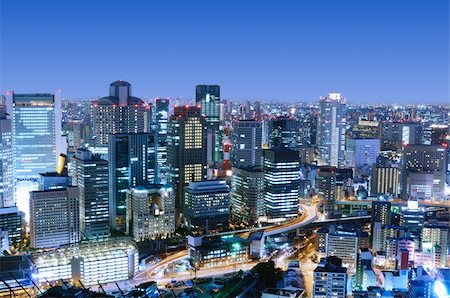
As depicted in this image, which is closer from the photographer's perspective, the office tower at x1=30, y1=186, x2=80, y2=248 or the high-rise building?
the office tower at x1=30, y1=186, x2=80, y2=248

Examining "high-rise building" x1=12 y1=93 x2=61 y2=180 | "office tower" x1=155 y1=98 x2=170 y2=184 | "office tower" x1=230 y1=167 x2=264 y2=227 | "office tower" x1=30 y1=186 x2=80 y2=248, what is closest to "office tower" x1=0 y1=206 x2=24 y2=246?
"office tower" x1=30 y1=186 x2=80 y2=248

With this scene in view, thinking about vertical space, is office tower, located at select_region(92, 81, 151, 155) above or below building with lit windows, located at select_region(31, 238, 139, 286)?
above

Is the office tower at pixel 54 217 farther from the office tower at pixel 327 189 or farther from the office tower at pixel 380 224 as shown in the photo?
the office tower at pixel 327 189

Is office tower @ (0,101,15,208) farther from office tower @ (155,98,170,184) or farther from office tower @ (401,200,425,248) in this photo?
office tower @ (401,200,425,248)

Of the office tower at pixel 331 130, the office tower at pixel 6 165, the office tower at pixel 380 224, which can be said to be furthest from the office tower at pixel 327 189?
the office tower at pixel 6 165

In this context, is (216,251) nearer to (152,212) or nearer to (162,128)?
(152,212)

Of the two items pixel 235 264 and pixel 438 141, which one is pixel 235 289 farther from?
pixel 438 141

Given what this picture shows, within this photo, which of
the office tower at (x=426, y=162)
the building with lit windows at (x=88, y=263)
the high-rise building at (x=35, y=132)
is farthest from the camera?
the office tower at (x=426, y=162)

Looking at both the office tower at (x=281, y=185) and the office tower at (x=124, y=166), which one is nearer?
the office tower at (x=124, y=166)
